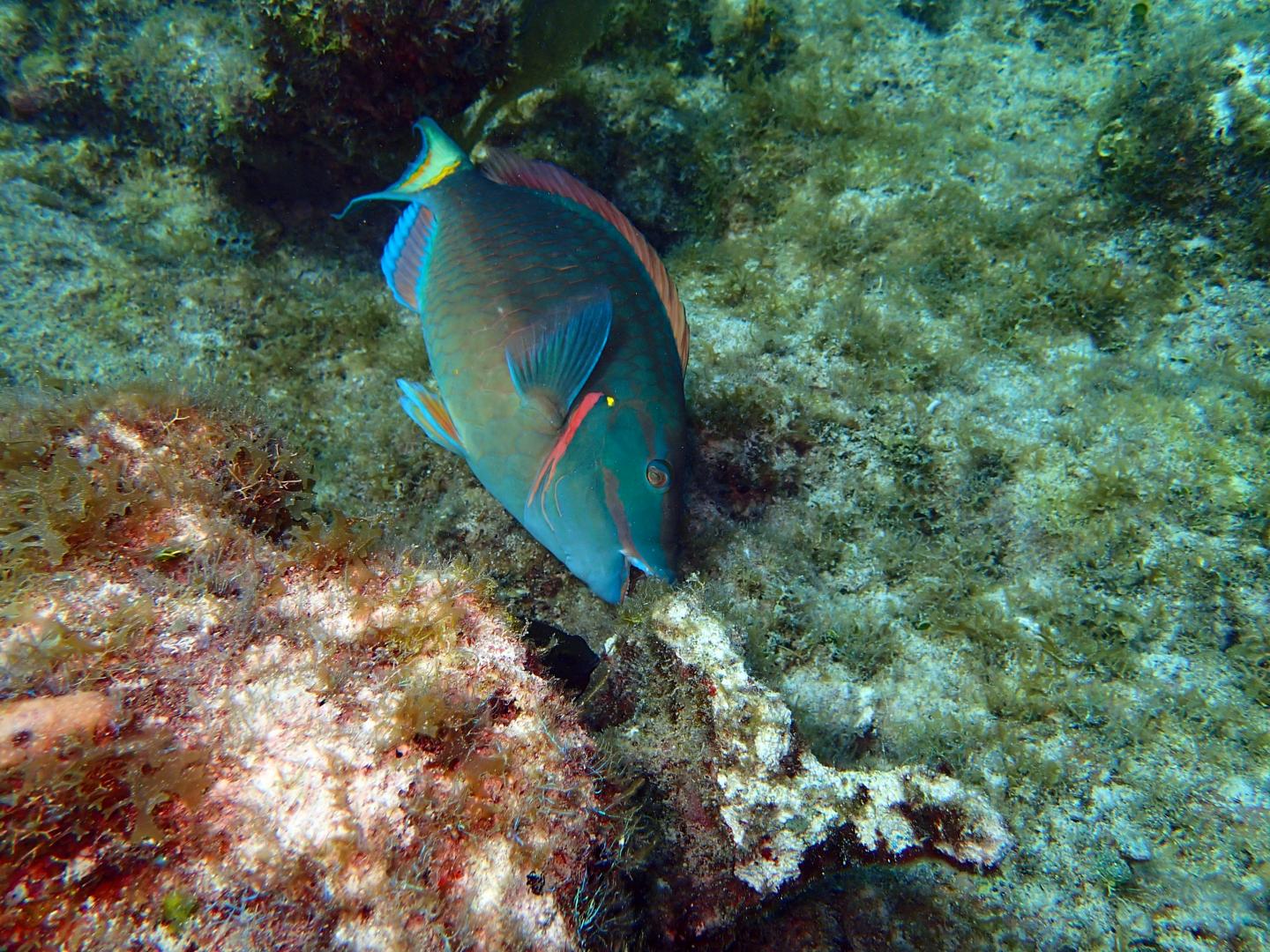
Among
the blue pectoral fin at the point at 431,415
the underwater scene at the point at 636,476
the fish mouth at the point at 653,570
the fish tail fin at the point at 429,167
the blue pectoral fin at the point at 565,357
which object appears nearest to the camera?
→ the underwater scene at the point at 636,476

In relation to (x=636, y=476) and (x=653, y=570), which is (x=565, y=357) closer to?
(x=636, y=476)

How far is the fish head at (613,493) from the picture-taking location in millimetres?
2281

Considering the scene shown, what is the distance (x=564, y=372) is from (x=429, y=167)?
177cm

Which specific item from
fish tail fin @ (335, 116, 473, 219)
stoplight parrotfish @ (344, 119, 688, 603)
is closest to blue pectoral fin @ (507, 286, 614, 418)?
stoplight parrotfish @ (344, 119, 688, 603)

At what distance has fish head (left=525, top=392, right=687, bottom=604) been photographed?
7.48 ft

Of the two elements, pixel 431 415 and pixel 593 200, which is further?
pixel 593 200

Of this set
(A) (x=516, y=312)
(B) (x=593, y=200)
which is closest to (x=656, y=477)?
(A) (x=516, y=312)

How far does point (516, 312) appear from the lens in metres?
2.58

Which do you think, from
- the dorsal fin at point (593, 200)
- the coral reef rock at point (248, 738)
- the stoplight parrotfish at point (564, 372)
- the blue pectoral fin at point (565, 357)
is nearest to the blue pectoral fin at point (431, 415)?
the stoplight parrotfish at point (564, 372)

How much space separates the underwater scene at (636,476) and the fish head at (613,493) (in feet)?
0.06

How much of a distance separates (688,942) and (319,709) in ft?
4.29

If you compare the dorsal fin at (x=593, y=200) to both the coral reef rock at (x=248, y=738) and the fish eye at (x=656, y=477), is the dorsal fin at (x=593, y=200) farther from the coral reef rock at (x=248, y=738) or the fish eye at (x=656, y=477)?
the coral reef rock at (x=248, y=738)

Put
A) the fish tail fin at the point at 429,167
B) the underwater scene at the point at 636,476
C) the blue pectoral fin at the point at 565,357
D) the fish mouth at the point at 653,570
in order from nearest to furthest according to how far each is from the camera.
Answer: the underwater scene at the point at 636,476
the fish mouth at the point at 653,570
the blue pectoral fin at the point at 565,357
the fish tail fin at the point at 429,167

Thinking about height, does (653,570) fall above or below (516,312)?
below
